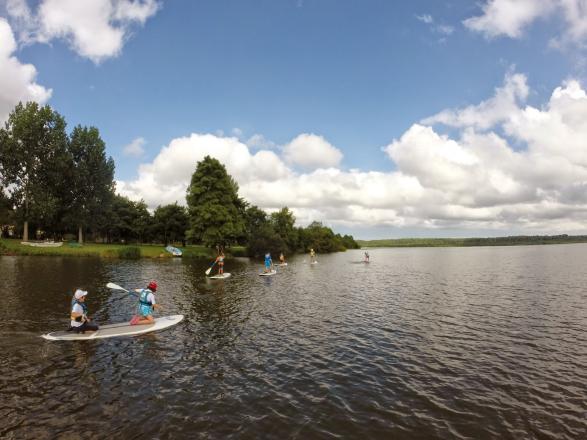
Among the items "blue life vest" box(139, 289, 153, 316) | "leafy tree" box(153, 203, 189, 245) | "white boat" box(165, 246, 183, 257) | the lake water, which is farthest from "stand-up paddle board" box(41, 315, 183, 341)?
"leafy tree" box(153, 203, 189, 245)

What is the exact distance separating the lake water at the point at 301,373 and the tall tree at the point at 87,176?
5775 cm

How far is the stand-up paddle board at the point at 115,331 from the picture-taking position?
17.9 metres

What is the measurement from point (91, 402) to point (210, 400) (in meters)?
3.91

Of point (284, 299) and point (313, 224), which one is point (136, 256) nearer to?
point (284, 299)

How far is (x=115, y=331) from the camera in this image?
62.8ft

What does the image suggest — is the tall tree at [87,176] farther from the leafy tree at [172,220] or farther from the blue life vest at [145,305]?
the blue life vest at [145,305]

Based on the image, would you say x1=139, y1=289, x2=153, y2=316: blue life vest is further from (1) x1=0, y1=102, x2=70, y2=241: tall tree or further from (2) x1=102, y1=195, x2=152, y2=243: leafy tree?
(2) x1=102, y1=195, x2=152, y2=243: leafy tree

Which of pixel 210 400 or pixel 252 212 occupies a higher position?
pixel 252 212

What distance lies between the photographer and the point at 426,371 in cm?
1480

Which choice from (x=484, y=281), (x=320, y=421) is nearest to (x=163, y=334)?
(x=320, y=421)

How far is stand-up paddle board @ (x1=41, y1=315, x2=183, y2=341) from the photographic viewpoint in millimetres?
17852

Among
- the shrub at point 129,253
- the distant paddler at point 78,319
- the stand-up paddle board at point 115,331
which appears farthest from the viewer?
the shrub at point 129,253

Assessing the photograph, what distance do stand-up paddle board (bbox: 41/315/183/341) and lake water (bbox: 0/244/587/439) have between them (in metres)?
0.52

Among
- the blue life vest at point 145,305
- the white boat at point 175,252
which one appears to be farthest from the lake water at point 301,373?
the white boat at point 175,252
